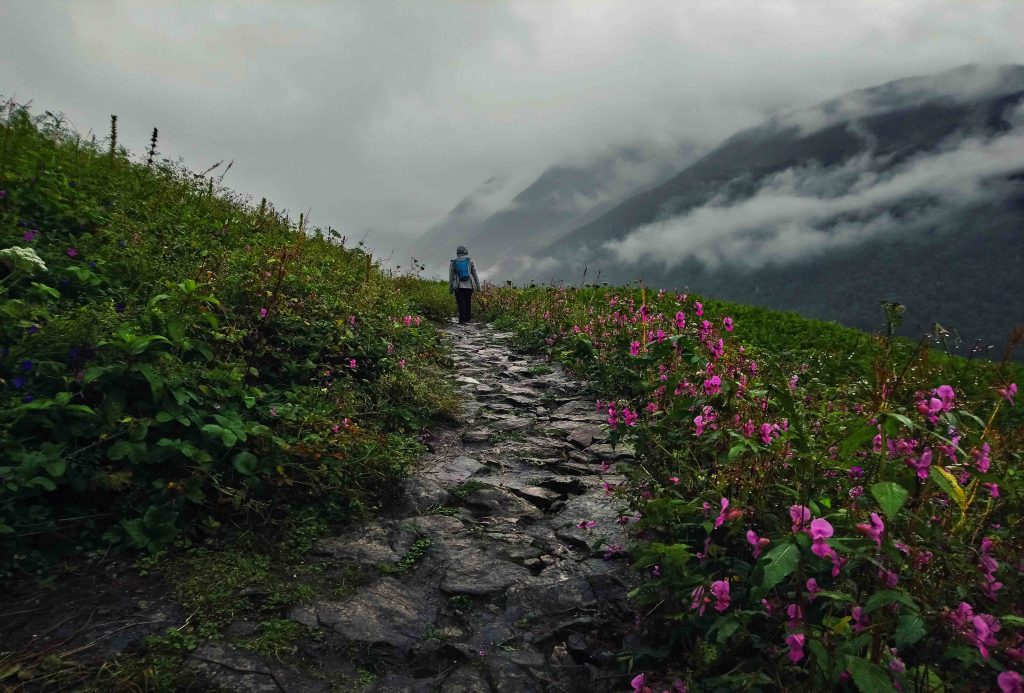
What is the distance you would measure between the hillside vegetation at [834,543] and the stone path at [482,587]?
0.40 metres

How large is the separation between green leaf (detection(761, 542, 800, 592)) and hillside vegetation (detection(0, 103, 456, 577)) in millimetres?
2931

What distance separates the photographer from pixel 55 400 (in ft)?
10.2

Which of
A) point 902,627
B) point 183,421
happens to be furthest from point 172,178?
point 902,627

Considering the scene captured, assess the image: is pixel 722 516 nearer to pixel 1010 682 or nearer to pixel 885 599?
pixel 885 599

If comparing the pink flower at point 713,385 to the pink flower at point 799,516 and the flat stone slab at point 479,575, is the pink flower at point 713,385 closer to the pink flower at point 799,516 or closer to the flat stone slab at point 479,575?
the pink flower at point 799,516

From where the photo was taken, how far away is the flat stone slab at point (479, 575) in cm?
322

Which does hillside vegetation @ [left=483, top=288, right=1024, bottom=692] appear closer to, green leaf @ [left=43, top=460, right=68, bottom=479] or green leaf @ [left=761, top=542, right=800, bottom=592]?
green leaf @ [left=761, top=542, right=800, bottom=592]

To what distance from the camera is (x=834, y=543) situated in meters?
1.67

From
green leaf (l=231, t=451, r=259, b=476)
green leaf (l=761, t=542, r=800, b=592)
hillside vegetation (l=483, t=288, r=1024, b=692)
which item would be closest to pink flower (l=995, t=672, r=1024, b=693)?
hillside vegetation (l=483, t=288, r=1024, b=692)

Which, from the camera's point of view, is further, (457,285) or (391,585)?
Answer: (457,285)

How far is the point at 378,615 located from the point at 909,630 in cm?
241

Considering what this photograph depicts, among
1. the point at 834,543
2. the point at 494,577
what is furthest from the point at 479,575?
the point at 834,543

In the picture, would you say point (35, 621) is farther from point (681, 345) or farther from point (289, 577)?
point (681, 345)

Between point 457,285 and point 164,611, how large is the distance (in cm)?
1309
